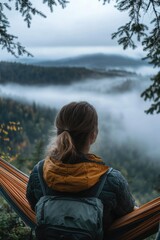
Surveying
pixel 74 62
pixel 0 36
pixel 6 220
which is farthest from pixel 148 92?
pixel 74 62

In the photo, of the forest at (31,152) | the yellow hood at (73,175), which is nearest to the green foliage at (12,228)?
the forest at (31,152)

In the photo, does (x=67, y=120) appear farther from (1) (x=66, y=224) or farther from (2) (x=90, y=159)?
(1) (x=66, y=224)

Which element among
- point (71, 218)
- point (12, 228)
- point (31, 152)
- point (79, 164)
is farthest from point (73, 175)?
point (31, 152)

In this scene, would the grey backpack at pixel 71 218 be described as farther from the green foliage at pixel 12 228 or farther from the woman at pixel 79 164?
the green foliage at pixel 12 228

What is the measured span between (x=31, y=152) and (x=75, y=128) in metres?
12.6

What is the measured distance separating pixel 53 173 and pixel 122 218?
1.28 ft

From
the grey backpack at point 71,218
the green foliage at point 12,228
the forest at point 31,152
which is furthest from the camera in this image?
the forest at point 31,152

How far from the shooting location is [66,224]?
1.48 m

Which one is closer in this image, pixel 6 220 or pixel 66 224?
pixel 66 224

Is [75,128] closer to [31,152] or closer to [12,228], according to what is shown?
[12,228]

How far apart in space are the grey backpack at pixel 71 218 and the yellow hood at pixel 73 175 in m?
0.04

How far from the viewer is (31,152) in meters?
14.0

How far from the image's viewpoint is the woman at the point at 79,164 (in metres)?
1.51

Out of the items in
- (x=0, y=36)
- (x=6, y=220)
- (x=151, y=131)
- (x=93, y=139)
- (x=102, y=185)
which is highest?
(x=0, y=36)
